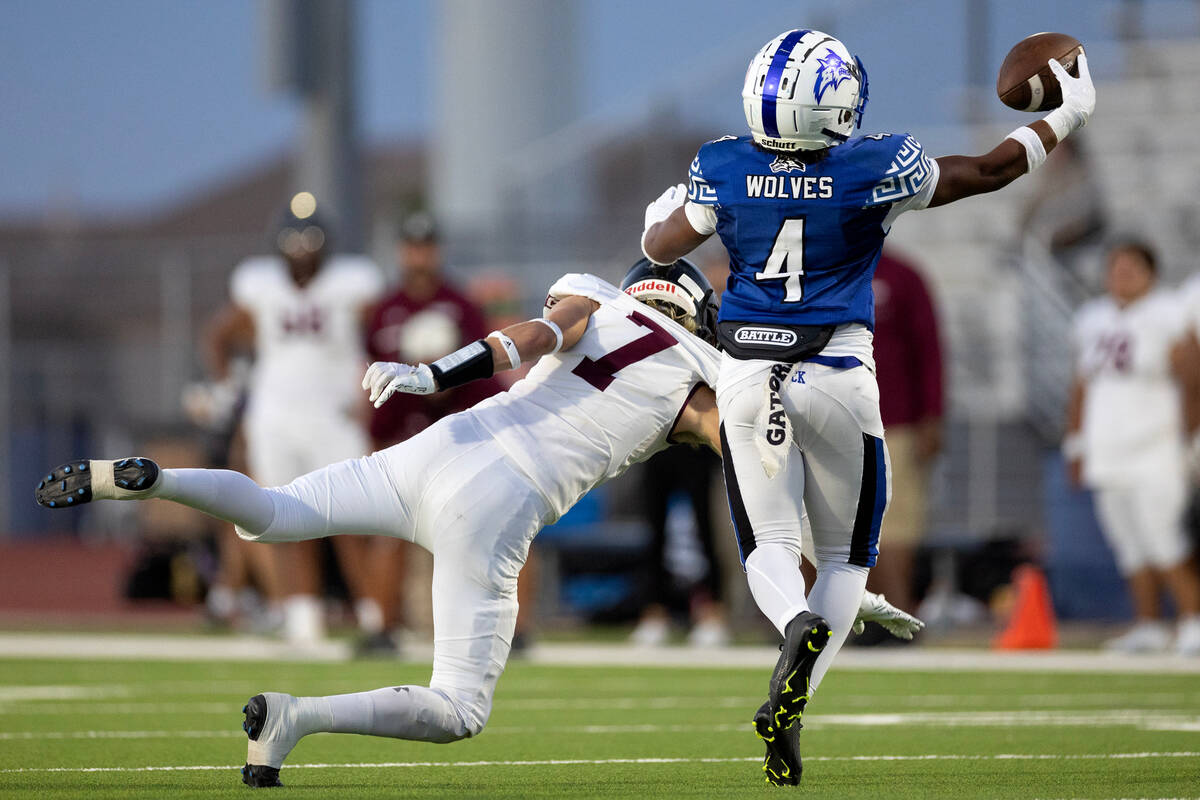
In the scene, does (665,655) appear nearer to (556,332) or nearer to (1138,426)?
(1138,426)

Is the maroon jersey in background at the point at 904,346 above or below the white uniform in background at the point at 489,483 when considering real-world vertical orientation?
below

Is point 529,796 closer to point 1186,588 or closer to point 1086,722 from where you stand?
point 1086,722

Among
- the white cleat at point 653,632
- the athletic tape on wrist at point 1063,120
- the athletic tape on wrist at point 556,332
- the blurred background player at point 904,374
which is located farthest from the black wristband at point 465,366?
the white cleat at point 653,632

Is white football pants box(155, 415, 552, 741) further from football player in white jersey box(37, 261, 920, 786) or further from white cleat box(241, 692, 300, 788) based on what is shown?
white cleat box(241, 692, 300, 788)

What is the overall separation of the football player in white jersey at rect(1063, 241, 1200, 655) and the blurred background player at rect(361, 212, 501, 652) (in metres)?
3.36

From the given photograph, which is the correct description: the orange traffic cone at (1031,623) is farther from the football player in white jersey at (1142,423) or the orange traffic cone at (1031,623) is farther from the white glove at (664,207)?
the white glove at (664,207)

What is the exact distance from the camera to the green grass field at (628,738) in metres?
4.89

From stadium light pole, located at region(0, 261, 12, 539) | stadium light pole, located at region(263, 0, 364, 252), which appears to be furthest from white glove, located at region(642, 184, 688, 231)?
stadium light pole, located at region(0, 261, 12, 539)

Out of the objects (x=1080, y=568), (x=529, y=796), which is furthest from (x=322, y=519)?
(x=1080, y=568)

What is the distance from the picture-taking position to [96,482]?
4.50 metres

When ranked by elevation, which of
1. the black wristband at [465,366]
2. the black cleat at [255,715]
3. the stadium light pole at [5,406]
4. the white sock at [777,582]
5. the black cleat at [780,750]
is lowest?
the stadium light pole at [5,406]

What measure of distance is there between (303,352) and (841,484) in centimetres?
555

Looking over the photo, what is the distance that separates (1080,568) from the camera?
11.6m

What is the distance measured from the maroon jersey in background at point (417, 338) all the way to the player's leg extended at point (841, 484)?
15.0 ft
